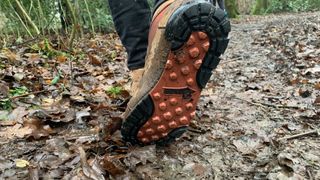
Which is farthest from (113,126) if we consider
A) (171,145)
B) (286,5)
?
(286,5)

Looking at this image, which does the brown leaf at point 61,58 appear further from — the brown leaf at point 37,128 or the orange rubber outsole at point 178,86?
the orange rubber outsole at point 178,86

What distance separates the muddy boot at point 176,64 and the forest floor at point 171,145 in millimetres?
137

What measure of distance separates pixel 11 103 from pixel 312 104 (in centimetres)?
140

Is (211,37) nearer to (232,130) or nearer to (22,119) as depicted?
(232,130)

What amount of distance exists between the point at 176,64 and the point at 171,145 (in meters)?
0.33

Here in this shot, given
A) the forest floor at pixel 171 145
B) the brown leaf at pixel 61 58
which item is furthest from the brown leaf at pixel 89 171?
the brown leaf at pixel 61 58

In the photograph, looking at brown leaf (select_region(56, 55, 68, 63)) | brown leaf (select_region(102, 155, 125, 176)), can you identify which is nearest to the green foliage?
brown leaf (select_region(56, 55, 68, 63))

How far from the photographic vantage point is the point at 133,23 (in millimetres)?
1347

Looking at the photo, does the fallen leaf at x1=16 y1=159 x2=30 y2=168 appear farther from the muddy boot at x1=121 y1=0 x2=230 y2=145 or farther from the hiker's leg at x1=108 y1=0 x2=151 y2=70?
the hiker's leg at x1=108 y1=0 x2=151 y2=70

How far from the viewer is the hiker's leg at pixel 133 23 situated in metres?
1.34

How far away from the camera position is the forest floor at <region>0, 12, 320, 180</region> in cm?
116

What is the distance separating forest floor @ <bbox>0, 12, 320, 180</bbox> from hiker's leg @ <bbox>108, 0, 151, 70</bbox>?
258mm

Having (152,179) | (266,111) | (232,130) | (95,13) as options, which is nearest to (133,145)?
(152,179)

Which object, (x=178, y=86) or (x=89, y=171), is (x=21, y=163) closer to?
(x=89, y=171)
